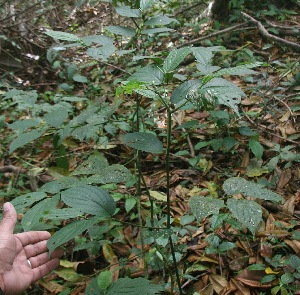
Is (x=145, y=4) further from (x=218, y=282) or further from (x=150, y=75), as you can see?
(x=218, y=282)

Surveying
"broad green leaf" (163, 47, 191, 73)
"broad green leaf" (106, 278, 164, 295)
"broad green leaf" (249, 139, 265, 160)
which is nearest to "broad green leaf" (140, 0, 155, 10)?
"broad green leaf" (163, 47, 191, 73)

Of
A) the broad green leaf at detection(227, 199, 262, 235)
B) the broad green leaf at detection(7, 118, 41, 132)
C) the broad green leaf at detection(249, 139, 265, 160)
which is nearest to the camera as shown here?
the broad green leaf at detection(227, 199, 262, 235)

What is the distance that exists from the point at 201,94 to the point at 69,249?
1422 mm

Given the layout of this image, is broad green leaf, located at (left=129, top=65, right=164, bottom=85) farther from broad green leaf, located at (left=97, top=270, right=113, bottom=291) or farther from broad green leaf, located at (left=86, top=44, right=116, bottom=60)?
broad green leaf, located at (left=97, top=270, right=113, bottom=291)

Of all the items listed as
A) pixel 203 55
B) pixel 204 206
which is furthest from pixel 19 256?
pixel 203 55

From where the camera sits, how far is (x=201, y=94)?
0.95m

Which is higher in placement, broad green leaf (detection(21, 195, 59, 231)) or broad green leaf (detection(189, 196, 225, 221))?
broad green leaf (detection(189, 196, 225, 221))

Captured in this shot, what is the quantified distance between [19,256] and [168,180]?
2.42ft

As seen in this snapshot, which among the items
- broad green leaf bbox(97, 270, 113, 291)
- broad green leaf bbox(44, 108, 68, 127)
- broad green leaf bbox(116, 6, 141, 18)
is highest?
broad green leaf bbox(116, 6, 141, 18)

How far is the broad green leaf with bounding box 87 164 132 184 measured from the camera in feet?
3.82

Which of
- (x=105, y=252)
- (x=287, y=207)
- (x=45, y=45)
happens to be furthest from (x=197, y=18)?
(x=105, y=252)

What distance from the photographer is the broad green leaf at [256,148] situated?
220 centimetres

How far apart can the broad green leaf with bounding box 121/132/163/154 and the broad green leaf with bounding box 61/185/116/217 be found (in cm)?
17

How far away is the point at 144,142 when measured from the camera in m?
1.06
